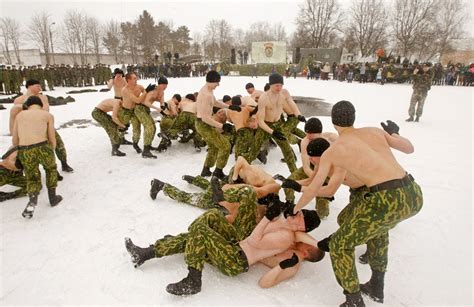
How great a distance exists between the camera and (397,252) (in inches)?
128

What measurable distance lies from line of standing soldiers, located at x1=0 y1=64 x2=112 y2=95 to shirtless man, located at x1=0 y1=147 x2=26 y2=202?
13.1m

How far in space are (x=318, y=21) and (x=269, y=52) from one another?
66.6 feet

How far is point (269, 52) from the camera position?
30.0 m

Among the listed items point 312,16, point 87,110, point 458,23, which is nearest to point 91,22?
point 312,16

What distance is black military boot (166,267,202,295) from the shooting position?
2.60m

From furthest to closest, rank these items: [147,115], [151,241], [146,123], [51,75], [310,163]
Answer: [51,75] → [147,115] → [146,123] → [310,163] → [151,241]

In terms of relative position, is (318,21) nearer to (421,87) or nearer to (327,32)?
(327,32)

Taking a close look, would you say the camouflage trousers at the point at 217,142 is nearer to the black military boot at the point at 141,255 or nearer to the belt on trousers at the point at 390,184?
the black military boot at the point at 141,255

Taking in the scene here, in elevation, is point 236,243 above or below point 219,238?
below

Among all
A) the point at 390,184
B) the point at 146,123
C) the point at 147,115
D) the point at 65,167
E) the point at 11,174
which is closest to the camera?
the point at 390,184

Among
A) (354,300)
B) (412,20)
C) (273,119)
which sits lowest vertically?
(354,300)

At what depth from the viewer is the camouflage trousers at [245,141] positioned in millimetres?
5156

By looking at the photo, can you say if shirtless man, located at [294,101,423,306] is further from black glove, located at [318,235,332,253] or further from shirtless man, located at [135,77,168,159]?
shirtless man, located at [135,77,168,159]

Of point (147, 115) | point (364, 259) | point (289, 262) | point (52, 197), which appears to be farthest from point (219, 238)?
point (147, 115)
